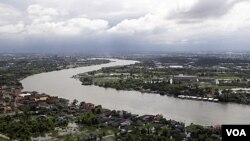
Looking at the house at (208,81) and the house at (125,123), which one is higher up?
the house at (208,81)

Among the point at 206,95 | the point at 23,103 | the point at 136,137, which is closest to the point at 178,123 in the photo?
the point at 136,137

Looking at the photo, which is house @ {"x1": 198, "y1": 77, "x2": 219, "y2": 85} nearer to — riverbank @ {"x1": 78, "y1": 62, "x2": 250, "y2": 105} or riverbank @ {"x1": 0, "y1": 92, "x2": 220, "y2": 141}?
riverbank @ {"x1": 78, "y1": 62, "x2": 250, "y2": 105}

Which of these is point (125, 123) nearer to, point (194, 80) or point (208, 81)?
point (208, 81)

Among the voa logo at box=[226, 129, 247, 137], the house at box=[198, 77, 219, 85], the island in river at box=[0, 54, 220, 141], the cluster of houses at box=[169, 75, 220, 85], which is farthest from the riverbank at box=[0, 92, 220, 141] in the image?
the house at box=[198, 77, 219, 85]

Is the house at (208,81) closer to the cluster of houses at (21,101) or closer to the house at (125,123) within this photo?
the cluster of houses at (21,101)

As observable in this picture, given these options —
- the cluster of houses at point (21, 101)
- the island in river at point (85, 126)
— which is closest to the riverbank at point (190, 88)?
the cluster of houses at point (21, 101)

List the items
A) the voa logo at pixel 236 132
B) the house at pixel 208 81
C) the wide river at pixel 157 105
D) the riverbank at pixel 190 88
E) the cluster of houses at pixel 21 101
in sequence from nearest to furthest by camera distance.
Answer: the voa logo at pixel 236 132
the wide river at pixel 157 105
the cluster of houses at pixel 21 101
the riverbank at pixel 190 88
the house at pixel 208 81

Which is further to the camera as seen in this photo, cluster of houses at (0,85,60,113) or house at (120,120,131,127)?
cluster of houses at (0,85,60,113)

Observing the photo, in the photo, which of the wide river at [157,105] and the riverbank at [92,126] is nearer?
the riverbank at [92,126]

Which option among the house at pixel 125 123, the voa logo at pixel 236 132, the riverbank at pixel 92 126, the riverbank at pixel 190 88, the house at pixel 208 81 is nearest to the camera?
the voa logo at pixel 236 132
